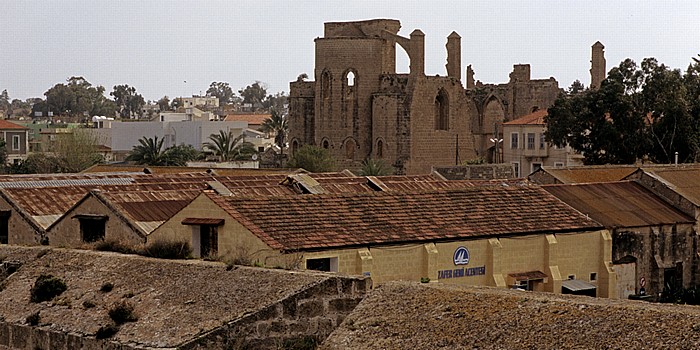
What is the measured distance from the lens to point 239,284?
1282cm

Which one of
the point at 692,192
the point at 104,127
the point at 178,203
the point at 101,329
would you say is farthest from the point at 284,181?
the point at 104,127

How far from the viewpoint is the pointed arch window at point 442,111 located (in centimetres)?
7275

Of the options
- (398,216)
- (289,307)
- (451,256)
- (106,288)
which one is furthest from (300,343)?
(398,216)

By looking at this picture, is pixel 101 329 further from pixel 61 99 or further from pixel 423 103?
pixel 61 99

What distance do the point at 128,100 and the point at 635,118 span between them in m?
141

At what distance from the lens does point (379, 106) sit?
71.8 meters

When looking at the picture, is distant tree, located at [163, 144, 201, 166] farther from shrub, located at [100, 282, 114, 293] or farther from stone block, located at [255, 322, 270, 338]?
stone block, located at [255, 322, 270, 338]

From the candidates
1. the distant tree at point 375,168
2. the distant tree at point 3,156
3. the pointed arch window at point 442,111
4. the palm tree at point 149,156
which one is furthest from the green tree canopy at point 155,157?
the pointed arch window at point 442,111

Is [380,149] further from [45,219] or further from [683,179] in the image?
[45,219]

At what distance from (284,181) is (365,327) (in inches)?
758

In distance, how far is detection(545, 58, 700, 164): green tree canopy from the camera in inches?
2010

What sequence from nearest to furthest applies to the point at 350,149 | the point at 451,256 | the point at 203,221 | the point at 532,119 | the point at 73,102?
1. the point at 203,221
2. the point at 451,256
3. the point at 532,119
4. the point at 350,149
5. the point at 73,102

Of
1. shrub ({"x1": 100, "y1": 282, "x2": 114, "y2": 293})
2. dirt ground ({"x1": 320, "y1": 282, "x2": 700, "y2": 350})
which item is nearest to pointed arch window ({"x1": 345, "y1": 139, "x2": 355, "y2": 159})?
shrub ({"x1": 100, "y1": 282, "x2": 114, "y2": 293})

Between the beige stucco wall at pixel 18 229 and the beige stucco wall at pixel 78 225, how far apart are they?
1.24 ft
